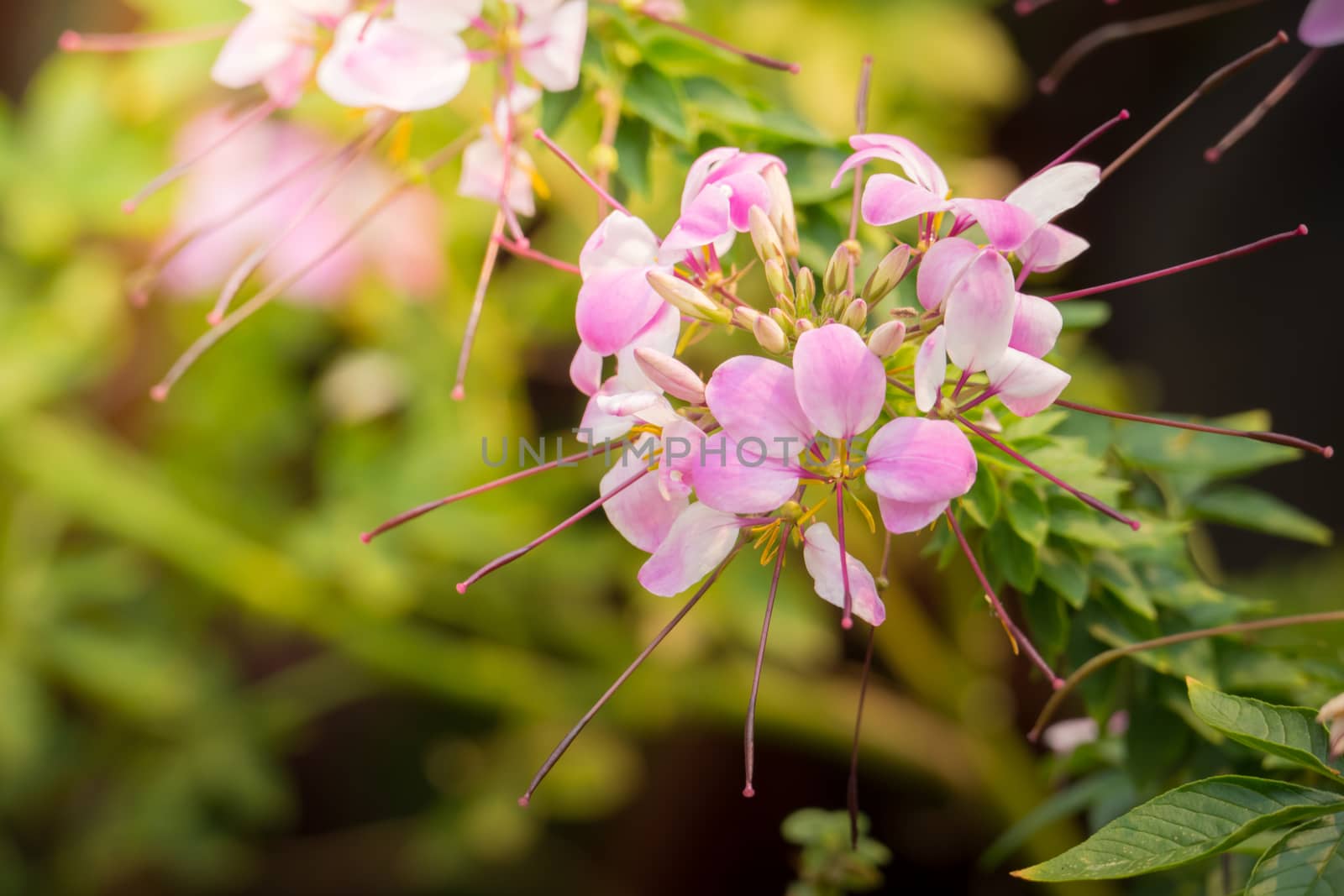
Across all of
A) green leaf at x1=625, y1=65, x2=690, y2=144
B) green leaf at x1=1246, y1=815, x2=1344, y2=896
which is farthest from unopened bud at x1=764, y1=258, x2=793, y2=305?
green leaf at x1=1246, y1=815, x2=1344, y2=896

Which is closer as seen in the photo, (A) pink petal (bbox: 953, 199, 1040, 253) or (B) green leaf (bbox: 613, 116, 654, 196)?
(A) pink petal (bbox: 953, 199, 1040, 253)

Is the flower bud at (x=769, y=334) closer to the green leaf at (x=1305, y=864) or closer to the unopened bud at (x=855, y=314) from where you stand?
the unopened bud at (x=855, y=314)

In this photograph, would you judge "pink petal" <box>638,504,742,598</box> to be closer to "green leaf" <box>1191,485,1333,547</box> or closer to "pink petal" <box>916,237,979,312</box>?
"pink petal" <box>916,237,979,312</box>

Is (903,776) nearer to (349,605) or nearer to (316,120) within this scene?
(349,605)

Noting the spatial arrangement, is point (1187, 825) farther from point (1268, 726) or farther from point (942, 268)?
point (942, 268)

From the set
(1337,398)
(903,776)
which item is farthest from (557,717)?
(1337,398)

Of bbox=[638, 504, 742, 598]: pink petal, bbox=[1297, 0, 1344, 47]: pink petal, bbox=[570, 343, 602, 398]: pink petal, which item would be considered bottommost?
bbox=[638, 504, 742, 598]: pink petal

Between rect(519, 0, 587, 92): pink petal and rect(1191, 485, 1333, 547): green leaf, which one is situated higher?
rect(519, 0, 587, 92): pink petal

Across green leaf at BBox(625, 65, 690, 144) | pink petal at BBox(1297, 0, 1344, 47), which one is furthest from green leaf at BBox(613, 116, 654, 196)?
pink petal at BBox(1297, 0, 1344, 47)

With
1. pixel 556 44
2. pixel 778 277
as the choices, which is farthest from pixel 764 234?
pixel 556 44
